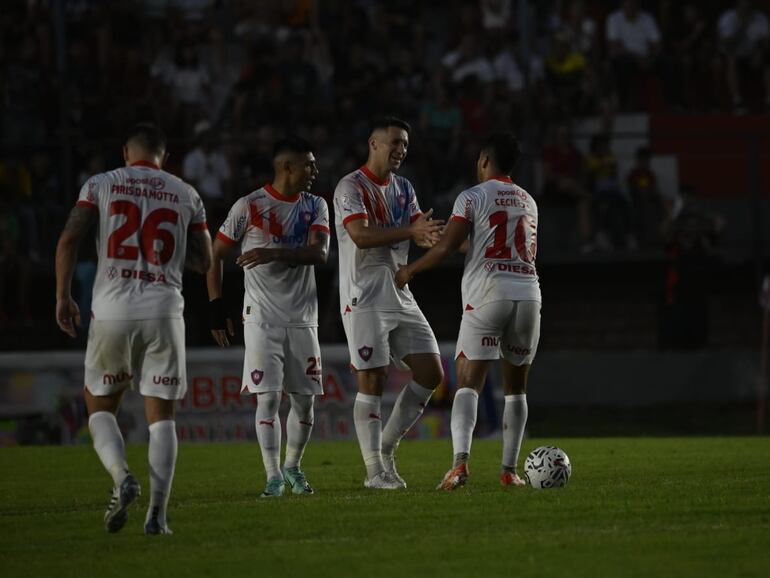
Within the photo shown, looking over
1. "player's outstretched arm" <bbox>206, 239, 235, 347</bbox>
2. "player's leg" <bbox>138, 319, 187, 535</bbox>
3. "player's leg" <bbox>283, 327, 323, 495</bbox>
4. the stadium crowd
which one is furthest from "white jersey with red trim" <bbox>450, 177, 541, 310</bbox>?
the stadium crowd

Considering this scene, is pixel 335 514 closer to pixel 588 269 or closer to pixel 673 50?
pixel 588 269

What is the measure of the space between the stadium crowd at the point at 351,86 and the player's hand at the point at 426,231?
11.7m

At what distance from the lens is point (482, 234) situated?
10.9m

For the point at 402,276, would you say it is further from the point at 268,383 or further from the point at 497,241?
the point at 268,383

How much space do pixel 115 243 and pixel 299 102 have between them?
1513cm

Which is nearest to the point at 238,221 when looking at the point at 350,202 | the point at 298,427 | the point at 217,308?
the point at 350,202

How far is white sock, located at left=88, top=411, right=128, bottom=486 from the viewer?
28.0 ft

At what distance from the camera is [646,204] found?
75.5 feet

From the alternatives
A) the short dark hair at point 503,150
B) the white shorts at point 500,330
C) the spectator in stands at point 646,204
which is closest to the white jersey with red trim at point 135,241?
the white shorts at point 500,330

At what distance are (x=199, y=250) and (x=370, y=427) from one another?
2455mm

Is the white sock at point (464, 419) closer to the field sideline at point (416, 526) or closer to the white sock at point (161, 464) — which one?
the field sideline at point (416, 526)

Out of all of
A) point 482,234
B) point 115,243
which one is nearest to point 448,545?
point 115,243

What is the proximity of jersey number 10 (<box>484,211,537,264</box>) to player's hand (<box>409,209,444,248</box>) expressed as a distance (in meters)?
0.49

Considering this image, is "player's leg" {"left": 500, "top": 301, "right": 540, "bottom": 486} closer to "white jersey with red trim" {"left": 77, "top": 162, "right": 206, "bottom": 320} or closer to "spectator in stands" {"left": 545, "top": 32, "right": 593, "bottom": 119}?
"white jersey with red trim" {"left": 77, "top": 162, "right": 206, "bottom": 320}
